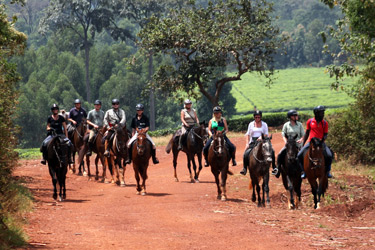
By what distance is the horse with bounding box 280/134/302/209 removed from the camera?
18188 mm

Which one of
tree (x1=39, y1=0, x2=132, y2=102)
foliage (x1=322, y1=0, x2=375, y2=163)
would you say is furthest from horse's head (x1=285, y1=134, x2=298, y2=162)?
tree (x1=39, y1=0, x2=132, y2=102)

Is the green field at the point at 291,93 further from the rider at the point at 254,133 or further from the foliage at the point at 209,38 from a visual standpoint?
the rider at the point at 254,133

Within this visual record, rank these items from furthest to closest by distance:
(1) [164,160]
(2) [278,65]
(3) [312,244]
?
(2) [278,65] < (1) [164,160] < (3) [312,244]

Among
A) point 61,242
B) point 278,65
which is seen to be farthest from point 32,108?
point 278,65

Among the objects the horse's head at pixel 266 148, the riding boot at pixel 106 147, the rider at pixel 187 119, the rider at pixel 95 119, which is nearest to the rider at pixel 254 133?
the horse's head at pixel 266 148

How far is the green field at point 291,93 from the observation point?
106 meters

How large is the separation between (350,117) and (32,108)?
2082 inches

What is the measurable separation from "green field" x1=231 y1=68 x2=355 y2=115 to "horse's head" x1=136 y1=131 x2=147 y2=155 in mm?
81087

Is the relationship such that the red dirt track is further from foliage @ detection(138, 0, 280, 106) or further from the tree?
the tree

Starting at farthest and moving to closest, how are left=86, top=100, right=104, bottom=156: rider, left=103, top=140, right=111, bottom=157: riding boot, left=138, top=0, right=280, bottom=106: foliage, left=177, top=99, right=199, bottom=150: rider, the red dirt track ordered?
left=138, top=0, right=280, bottom=106: foliage < left=86, top=100, right=104, bottom=156: rider < left=177, top=99, right=199, bottom=150: rider < left=103, top=140, right=111, bottom=157: riding boot < the red dirt track

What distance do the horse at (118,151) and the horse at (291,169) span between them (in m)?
5.91

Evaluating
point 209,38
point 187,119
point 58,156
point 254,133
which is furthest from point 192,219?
point 209,38

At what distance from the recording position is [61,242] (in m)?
12.5

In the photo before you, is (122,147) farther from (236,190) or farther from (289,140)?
(289,140)
